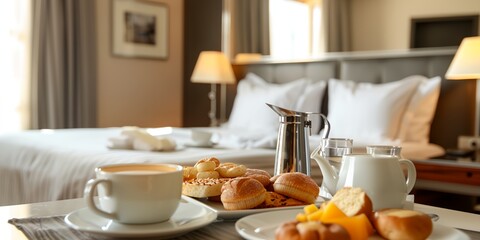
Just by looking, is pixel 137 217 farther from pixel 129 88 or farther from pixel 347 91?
pixel 129 88

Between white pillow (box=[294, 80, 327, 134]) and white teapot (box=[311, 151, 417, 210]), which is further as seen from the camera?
white pillow (box=[294, 80, 327, 134])

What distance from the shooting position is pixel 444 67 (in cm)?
348

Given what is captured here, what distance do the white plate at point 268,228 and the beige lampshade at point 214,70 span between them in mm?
3741

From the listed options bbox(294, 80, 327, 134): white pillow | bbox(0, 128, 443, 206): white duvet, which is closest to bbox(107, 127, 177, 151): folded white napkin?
bbox(0, 128, 443, 206): white duvet

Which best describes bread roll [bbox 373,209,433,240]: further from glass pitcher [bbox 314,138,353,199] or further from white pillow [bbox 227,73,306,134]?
white pillow [bbox 227,73,306,134]

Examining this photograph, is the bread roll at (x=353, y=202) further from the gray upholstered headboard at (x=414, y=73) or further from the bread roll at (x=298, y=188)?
the gray upholstered headboard at (x=414, y=73)

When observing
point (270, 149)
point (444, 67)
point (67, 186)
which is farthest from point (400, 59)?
point (67, 186)

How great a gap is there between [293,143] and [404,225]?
469 millimetres

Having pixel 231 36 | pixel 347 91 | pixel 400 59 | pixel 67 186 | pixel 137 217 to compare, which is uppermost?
pixel 231 36

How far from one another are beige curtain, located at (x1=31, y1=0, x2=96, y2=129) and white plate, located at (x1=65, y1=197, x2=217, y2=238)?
383 centimetres

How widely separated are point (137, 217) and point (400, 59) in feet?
10.9

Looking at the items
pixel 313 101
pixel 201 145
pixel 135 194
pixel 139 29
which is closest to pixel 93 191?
pixel 135 194

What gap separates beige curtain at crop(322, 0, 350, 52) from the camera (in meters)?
5.30

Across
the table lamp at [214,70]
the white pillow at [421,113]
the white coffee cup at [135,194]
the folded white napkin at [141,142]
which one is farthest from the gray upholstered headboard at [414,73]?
the white coffee cup at [135,194]
